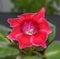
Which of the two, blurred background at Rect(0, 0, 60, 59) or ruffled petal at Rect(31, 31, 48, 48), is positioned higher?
ruffled petal at Rect(31, 31, 48, 48)

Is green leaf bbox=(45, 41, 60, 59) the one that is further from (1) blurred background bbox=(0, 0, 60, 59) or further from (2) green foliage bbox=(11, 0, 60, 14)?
(2) green foliage bbox=(11, 0, 60, 14)

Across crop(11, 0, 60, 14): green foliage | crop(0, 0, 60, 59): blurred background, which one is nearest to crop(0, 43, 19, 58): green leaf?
crop(0, 0, 60, 59): blurred background

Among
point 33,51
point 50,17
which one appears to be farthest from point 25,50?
point 50,17

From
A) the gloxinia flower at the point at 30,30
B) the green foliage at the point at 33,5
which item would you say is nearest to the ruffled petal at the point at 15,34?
the gloxinia flower at the point at 30,30

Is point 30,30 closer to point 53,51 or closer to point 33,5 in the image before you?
point 53,51

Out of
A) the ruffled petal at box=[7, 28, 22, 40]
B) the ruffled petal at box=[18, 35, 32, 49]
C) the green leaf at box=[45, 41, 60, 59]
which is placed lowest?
the green leaf at box=[45, 41, 60, 59]

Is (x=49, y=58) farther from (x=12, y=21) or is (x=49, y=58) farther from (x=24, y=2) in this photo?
(x=24, y=2)

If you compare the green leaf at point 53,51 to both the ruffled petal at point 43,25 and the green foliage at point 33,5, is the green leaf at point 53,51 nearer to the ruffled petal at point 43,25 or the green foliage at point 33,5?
the ruffled petal at point 43,25
